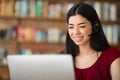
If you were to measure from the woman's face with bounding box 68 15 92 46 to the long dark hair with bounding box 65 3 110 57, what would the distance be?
0.03 meters

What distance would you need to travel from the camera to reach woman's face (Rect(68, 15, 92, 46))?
163 cm

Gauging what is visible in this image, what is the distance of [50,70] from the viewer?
125cm

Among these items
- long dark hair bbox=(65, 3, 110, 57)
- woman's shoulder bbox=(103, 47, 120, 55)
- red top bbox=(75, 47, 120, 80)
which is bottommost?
red top bbox=(75, 47, 120, 80)

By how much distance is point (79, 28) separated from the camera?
5.38 ft

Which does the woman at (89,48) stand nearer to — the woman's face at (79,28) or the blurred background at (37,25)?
the woman's face at (79,28)

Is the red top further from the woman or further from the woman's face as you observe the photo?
the woman's face

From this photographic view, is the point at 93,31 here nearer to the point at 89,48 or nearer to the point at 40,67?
the point at 89,48

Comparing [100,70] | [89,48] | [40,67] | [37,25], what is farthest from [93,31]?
[37,25]

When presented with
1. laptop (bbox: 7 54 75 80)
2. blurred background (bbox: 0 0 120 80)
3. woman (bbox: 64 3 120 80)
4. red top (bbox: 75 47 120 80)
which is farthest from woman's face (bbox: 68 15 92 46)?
blurred background (bbox: 0 0 120 80)

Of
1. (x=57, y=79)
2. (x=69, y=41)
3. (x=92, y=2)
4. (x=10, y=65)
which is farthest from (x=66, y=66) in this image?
(x=92, y=2)

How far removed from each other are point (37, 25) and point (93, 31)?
2.28 meters

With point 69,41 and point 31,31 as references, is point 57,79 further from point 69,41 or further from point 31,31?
point 31,31

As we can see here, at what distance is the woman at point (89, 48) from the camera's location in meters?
1.64

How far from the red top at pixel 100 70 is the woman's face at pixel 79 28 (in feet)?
0.60
